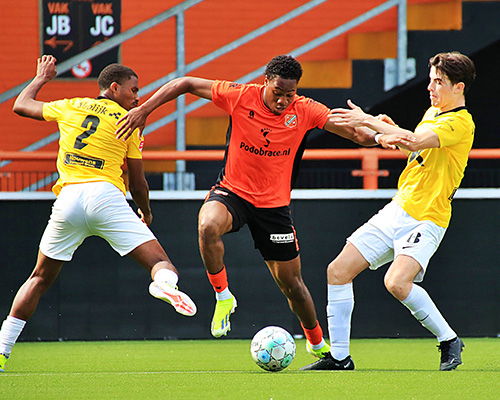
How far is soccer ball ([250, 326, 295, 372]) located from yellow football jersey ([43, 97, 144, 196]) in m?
1.51

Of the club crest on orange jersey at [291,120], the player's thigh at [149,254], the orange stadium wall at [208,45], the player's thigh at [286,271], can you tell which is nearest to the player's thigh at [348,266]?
the player's thigh at [286,271]

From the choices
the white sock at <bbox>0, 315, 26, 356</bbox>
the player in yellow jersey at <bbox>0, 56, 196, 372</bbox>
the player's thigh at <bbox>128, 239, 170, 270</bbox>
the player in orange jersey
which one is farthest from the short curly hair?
the white sock at <bbox>0, 315, 26, 356</bbox>

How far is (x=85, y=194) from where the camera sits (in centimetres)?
616

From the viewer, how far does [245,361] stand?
7.07 m

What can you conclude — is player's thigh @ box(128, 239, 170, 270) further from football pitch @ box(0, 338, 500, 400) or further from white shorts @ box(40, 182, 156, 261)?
football pitch @ box(0, 338, 500, 400)

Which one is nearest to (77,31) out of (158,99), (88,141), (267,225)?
(88,141)

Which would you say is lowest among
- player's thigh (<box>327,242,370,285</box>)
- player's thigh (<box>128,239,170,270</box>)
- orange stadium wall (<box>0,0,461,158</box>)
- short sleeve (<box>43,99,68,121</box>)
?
player's thigh (<box>327,242,370,285</box>)

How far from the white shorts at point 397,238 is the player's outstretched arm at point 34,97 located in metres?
2.44

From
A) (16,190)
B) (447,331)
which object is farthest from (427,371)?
(16,190)

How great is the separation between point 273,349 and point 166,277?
897mm

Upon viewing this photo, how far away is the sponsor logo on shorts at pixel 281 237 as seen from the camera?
20.4 ft

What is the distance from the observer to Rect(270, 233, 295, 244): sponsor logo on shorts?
6.20 metres

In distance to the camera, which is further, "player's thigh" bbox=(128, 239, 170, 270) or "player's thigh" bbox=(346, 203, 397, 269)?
"player's thigh" bbox=(346, 203, 397, 269)

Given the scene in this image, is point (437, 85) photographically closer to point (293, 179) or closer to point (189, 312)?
point (293, 179)
